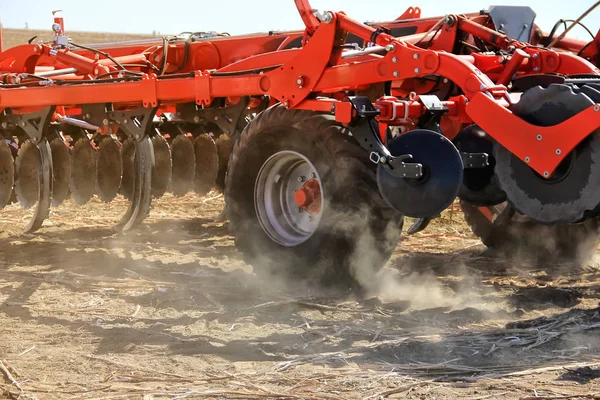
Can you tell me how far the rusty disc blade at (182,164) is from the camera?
8062 mm

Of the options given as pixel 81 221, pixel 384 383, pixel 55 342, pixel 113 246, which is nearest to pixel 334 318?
pixel 384 383

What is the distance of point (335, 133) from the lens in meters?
5.12

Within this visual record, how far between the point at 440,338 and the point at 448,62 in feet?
5.05

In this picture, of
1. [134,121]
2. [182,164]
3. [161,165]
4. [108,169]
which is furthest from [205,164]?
[134,121]

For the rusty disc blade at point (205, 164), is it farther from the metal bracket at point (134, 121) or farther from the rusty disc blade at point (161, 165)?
the metal bracket at point (134, 121)

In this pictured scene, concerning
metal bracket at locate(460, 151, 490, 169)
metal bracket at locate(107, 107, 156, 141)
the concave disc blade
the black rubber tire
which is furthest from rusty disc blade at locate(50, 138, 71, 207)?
metal bracket at locate(460, 151, 490, 169)

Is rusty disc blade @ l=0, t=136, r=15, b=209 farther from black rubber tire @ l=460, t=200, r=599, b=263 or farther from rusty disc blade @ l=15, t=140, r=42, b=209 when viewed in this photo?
black rubber tire @ l=460, t=200, r=599, b=263

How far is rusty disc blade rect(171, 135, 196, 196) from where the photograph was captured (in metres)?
8.06

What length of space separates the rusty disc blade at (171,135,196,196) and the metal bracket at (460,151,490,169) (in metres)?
3.82

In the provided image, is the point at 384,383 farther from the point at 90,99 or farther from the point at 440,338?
the point at 90,99

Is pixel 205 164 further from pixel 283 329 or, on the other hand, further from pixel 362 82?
pixel 283 329

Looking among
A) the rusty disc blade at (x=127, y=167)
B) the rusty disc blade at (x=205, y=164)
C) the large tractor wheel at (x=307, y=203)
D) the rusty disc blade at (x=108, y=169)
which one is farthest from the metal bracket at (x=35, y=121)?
the large tractor wheel at (x=307, y=203)

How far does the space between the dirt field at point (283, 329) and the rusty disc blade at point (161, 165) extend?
1.04m

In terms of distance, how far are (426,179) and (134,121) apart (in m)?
3.40
